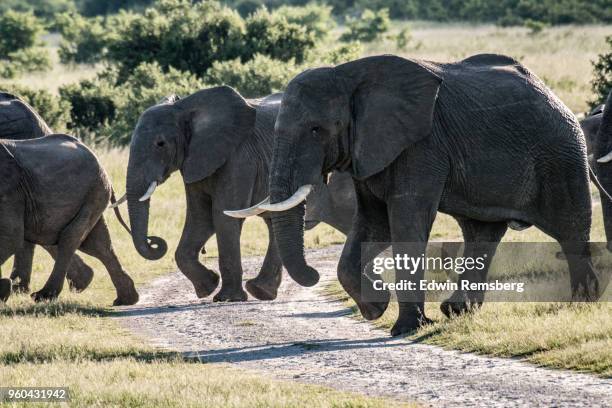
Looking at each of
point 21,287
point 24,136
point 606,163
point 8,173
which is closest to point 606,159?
point 606,163

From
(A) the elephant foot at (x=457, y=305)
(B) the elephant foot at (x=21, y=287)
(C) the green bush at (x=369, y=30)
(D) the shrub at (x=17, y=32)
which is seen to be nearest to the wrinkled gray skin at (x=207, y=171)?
(B) the elephant foot at (x=21, y=287)

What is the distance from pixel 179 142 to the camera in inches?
576

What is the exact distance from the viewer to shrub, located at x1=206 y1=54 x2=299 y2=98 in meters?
32.5

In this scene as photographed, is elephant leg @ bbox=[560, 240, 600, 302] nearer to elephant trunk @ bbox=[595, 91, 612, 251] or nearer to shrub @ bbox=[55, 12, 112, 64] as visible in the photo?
elephant trunk @ bbox=[595, 91, 612, 251]

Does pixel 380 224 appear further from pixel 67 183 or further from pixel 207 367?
pixel 67 183

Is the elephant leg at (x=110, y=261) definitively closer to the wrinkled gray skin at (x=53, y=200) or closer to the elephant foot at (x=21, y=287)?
Result: the wrinkled gray skin at (x=53, y=200)

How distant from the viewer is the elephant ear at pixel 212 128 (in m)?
14.5

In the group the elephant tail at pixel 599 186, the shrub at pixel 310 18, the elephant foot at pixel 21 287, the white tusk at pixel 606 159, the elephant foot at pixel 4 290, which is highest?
the white tusk at pixel 606 159

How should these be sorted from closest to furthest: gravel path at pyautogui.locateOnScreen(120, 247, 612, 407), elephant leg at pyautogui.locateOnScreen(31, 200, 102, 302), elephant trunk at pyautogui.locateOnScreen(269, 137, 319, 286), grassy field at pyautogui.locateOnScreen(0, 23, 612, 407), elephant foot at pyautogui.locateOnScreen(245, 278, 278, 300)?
gravel path at pyautogui.locateOnScreen(120, 247, 612, 407) → grassy field at pyautogui.locateOnScreen(0, 23, 612, 407) → elephant trunk at pyautogui.locateOnScreen(269, 137, 319, 286) → elephant leg at pyautogui.locateOnScreen(31, 200, 102, 302) → elephant foot at pyautogui.locateOnScreen(245, 278, 278, 300)

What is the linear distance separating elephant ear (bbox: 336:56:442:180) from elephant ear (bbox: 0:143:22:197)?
4.21 metres

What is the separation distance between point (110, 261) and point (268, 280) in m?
1.70

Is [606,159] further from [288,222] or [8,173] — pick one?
[8,173]

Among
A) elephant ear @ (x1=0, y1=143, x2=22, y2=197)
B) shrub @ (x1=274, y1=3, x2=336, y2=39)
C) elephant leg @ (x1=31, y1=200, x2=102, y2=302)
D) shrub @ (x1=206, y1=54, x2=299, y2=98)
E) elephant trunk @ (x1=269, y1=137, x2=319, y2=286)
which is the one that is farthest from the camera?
shrub @ (x1=274, y1=3, x2=336, y2=39)

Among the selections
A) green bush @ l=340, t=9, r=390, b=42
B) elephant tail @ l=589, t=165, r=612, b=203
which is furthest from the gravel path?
green bush @ l=340, t=9, r=390, b=42
